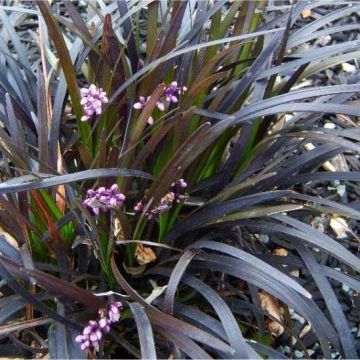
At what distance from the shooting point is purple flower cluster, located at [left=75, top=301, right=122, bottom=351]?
1.41 m

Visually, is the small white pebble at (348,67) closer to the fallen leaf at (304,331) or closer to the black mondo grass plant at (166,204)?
the black mondo grass plant at (166,204)

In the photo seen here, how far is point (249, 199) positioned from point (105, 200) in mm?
383

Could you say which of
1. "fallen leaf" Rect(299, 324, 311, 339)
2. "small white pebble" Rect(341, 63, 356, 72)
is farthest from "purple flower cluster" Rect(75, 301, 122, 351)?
"small white pebble" Rect(341, 63, 356, 72)

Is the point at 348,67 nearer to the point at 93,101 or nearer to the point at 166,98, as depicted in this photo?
the point at 166,98

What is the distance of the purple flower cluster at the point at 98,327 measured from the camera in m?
1.41

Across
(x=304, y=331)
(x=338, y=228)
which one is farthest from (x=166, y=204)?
(x=338, y=228)

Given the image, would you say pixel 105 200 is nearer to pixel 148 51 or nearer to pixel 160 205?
pixel 160 205

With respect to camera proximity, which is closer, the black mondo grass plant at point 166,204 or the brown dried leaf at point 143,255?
the black mondo grass plant at point 166,204

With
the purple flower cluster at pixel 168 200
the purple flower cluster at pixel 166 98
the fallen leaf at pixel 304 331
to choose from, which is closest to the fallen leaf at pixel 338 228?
the fallen leaf at pixel 304 331

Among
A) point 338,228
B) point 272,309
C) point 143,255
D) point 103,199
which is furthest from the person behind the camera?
point 338,228

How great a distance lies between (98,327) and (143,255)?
0.29 m

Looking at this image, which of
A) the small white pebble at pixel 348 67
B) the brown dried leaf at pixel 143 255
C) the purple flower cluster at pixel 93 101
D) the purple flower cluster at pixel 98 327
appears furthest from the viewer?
the small white pebble at pixel 348 67

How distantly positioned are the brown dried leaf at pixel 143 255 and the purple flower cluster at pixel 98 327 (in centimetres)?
21

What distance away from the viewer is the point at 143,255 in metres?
1.68
